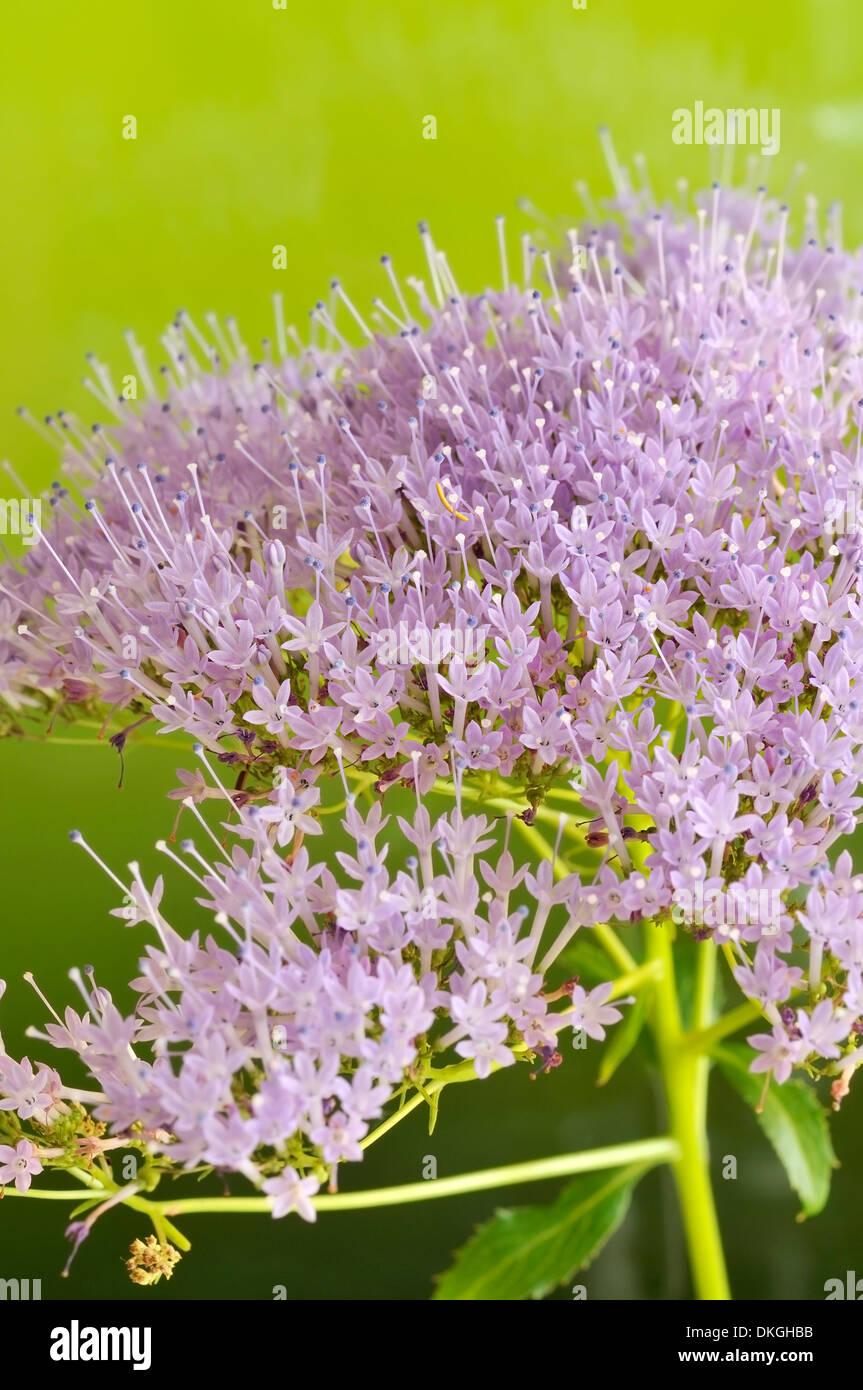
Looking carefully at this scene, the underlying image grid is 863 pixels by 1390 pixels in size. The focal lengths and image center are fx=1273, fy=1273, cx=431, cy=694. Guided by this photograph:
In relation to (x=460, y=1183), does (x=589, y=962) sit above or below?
above

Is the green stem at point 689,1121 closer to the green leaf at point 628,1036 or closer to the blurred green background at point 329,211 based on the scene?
the green leaf at point 628,1036

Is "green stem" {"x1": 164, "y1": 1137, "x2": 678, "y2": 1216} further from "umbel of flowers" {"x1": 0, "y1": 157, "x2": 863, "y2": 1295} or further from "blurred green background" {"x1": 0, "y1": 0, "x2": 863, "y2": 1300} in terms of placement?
"blurred green background" {"x1": 0, "y1": 0, "x2": 863, "y2": 1300}

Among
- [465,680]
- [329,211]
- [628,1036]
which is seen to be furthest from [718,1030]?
[329,211]

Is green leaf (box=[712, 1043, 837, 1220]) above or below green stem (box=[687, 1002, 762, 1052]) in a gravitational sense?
below

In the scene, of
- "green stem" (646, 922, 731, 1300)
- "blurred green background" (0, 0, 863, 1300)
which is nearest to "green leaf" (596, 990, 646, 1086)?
"green stem" (646, 922, 731, 1300)

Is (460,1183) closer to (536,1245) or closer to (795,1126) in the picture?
(536,1245)
